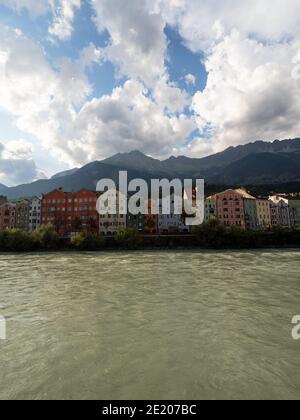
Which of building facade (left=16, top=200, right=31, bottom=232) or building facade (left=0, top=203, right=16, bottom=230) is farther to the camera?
building facade (left=16, top=200, right=31, bottom=232)

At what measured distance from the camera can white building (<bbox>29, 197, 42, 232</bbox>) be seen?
9275cm

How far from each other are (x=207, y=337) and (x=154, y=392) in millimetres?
4510

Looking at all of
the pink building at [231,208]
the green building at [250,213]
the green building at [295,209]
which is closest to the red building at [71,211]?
the pink building at [231,208]

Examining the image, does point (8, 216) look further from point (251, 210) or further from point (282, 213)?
point (282, 213)

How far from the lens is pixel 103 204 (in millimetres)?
85625

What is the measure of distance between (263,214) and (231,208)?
1692 centimetres

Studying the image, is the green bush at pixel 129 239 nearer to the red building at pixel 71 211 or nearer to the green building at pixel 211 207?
the red building at pixel 71 211

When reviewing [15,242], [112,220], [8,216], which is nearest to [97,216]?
[112,220]

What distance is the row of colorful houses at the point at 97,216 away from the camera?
281ft

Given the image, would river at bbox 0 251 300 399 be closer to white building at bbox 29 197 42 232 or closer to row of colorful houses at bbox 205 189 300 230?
row of colorful houses at bbox 205 189 300 230

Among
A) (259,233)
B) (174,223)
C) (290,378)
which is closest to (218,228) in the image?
(259,233)

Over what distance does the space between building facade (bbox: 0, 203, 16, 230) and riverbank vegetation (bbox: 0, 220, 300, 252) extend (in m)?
26.4

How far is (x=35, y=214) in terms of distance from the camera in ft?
306

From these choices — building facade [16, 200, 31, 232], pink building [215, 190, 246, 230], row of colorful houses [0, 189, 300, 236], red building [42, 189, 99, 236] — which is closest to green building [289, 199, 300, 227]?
row of colorful houses [0, 189, 300, 236]
